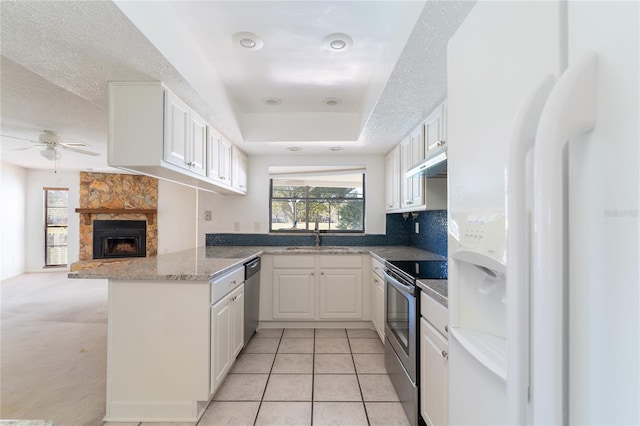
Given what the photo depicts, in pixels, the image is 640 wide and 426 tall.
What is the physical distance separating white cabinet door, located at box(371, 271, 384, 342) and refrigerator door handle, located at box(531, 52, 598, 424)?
2383 millimetres

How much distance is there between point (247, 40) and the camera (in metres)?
1.92

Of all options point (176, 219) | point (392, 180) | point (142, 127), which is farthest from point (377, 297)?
point (176, 219)

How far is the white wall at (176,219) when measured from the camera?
6.09m

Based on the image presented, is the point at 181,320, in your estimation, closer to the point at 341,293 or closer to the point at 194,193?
the point at 341,293

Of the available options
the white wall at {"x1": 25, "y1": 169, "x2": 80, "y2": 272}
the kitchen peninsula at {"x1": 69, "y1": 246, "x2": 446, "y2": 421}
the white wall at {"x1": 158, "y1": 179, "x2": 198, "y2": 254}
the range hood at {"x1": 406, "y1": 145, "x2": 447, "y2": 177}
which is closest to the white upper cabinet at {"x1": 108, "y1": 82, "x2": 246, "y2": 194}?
the kitchen peninsula at {"x1": 69, "y1": 246, "x2": 446, "y2": 421}

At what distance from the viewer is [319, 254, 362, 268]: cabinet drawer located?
3316 millimetres

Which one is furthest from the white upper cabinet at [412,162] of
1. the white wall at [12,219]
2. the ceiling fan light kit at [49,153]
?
the white wall at [12,219]

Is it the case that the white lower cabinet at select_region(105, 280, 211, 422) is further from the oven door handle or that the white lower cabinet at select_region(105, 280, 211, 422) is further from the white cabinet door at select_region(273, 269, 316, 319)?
the white cabinet door at select_region(273, 269, 316, 319)

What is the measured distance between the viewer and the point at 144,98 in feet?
5.98

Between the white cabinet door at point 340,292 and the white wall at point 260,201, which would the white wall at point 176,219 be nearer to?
the white wall at point 260,201

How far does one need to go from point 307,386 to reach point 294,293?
123 cm

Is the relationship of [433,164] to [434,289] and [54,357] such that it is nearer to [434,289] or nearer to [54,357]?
[434,289]

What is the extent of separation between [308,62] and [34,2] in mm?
1520

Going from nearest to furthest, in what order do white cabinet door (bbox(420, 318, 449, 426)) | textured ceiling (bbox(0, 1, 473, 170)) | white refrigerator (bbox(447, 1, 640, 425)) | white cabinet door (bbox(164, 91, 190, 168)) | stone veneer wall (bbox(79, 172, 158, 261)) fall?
1. white refrigerator (bbox(447, 1, 640, 425))
2. textured ceiling (bbox(0, 1, 473, 170))
3. white cabinet door (bbox(420, 318, 449, 426))
4. white cabinet door (bbox(164, 91, 190, 168))
5. stone veneer wall (bbox(79, 172, 158, 261))
